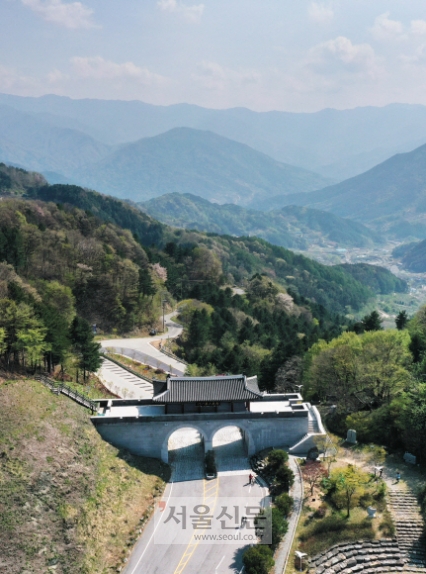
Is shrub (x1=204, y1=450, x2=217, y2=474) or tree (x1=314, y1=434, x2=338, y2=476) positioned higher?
tree (x1=314, y1=434, x2=338, y2=476)

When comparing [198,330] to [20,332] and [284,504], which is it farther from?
[284,504]

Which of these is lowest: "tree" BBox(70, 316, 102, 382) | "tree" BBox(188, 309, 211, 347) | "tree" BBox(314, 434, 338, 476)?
"tree" BBox(314, 434, 338, 476)

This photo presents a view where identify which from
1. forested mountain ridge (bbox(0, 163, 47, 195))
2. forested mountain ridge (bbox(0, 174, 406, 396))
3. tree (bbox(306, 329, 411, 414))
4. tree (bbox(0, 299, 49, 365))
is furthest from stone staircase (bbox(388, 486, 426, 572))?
forested mountain ridge (bbox(0, 163, 47, 195))

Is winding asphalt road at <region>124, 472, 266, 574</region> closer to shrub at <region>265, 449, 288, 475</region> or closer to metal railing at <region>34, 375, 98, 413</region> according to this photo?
shrub at <region>265, 449, 288, 475</region>

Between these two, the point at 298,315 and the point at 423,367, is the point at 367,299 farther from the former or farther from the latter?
the point at 423,367

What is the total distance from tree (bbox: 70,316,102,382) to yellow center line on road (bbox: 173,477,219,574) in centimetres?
1587

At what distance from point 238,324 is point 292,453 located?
130 feet

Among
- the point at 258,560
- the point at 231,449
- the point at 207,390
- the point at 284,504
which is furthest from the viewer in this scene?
the point at 231,449

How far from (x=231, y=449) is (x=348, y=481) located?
1092cm

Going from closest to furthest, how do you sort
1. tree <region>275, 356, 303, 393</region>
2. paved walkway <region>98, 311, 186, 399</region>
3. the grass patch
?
the grass patch → paved walkway <region>98, 311, 186, 399</region> → tree <region>275, 356, 303, 393</region>

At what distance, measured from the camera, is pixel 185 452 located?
39750mm

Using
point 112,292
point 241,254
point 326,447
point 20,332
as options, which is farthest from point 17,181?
point 326,447

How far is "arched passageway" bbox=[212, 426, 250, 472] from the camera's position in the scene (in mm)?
37656

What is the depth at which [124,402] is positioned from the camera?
40.2 metres
